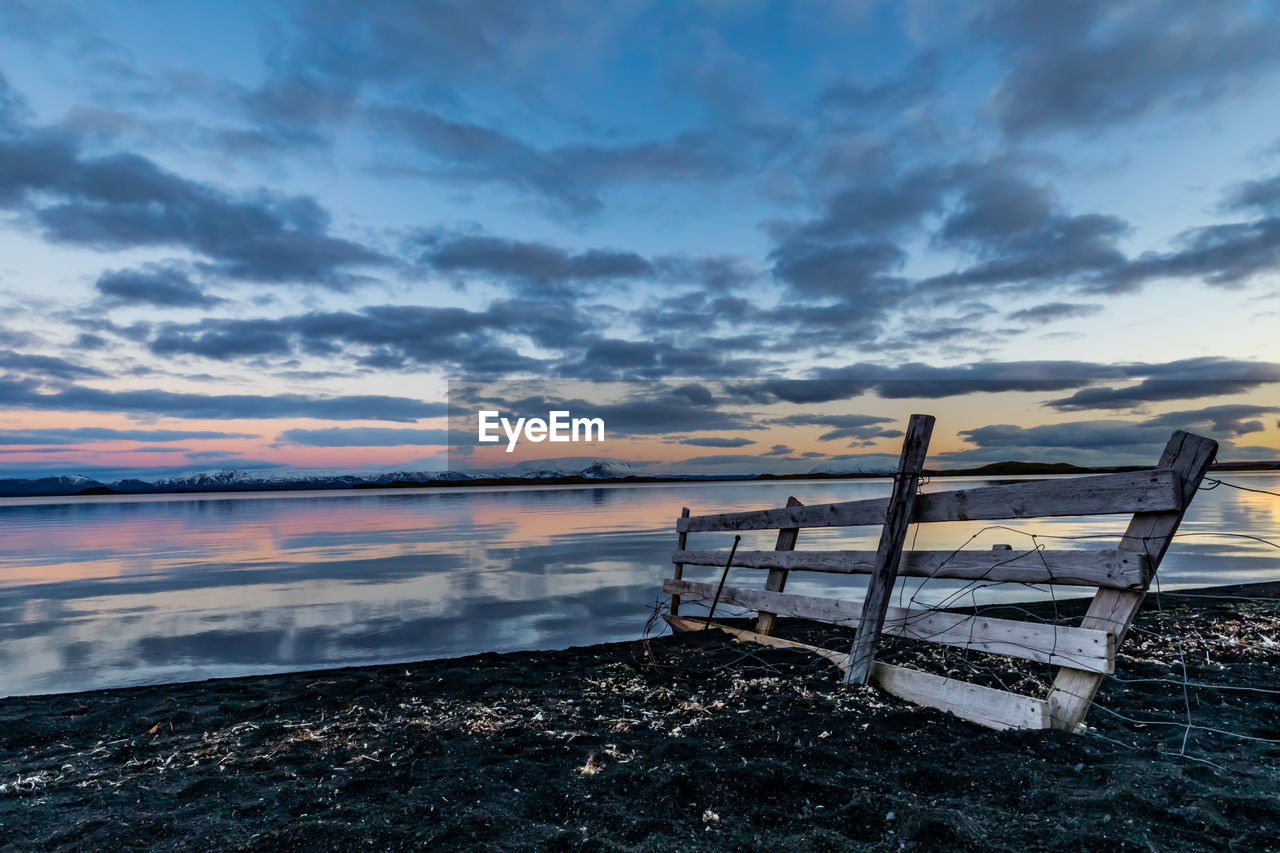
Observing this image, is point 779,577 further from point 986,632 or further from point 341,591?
point 341,591

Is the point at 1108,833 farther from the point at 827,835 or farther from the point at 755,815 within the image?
the point at 755,815

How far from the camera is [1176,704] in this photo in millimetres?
5824

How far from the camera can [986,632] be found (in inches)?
225

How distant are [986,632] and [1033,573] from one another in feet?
2.43

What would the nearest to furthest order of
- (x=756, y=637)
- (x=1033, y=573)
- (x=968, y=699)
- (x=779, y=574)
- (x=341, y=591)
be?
1. (x=1033, y=573)
2. (x=968, y=699)
3. (x=779, y=574)
4. (x=756, y=637)
5. (x=341, y=591)

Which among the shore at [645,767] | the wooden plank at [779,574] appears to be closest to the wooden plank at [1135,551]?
the shore at [645,767]

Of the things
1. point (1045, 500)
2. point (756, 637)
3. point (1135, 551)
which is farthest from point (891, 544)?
point (756, 637)

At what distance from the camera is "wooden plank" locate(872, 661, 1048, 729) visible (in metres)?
5.10

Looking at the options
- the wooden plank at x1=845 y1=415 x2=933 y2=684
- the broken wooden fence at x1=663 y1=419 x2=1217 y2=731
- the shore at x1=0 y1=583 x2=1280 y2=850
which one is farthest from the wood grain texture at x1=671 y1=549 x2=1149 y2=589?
the shore at x1=0 y1=583 x2=1280 y2=850

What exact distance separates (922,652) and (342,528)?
3390 centimetres

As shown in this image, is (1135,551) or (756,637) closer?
(1135,551)

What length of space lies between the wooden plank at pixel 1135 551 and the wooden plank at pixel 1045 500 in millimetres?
92

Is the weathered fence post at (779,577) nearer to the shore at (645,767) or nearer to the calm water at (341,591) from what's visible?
the shore at (645,767)

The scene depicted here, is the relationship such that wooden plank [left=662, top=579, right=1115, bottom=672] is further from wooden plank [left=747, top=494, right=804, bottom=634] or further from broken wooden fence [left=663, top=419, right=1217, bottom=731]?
wooden plank [left=747, top=494, right=804, bottom=634]
